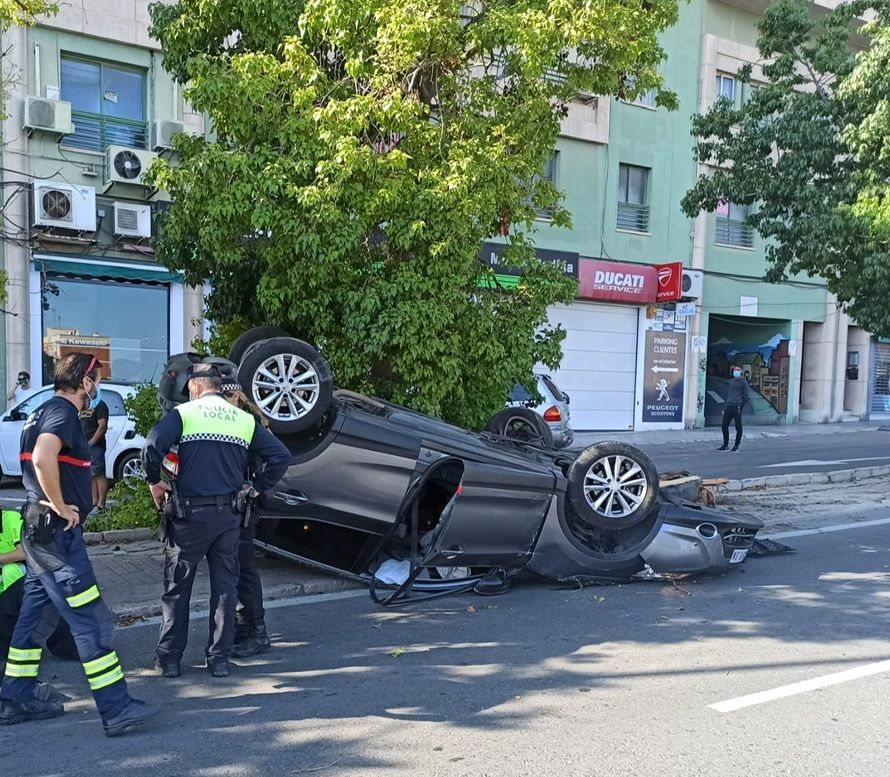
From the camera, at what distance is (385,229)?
6988 mm

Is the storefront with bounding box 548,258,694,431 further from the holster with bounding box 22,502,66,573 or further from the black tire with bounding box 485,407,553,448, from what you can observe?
the holster with bounding box 22,502,66,573

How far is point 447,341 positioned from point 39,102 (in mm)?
10339

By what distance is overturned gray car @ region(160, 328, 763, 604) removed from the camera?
5.41 meters

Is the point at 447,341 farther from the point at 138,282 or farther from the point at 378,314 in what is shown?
the point at 138,282

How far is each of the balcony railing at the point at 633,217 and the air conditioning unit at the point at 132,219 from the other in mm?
11812

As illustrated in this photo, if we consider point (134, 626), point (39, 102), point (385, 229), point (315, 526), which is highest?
point (39, 102)

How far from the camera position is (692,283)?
70.3 ft

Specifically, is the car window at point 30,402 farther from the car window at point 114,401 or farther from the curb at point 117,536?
the curb at point 117,536

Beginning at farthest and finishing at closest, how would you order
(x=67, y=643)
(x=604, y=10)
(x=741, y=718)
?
1. (x=604, y=10)
2. (x=67, y=643)
3. (x=741, y=718)

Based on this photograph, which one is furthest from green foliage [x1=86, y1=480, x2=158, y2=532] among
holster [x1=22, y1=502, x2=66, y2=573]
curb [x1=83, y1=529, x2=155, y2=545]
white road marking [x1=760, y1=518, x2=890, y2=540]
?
white road marking [x1=760, y1=518, x2=890, y2=540]

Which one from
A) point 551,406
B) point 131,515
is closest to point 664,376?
point 551,406

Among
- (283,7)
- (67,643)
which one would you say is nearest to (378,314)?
(283,7)

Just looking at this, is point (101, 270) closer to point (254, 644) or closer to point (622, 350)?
point (254, 644)

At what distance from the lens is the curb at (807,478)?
36.9 feet
